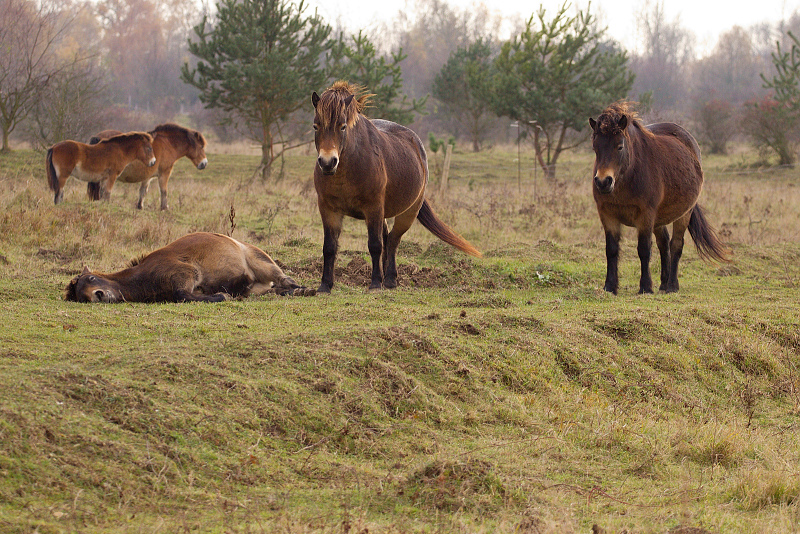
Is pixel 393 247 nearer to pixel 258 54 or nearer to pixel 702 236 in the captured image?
pixel 702 236

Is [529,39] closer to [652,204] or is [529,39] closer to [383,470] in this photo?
[652,204]

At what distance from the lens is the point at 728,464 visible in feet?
16.0

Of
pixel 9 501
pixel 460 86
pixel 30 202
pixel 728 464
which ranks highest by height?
pixel 460 86

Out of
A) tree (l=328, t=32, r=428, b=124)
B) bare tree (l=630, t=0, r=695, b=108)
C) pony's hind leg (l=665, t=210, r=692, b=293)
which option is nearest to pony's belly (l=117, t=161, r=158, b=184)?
tree (l=328, t=32, r=428, b=124)

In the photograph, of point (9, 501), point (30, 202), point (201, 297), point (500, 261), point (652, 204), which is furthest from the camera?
point (30, 202)

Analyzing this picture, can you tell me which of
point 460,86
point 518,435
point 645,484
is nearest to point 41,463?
point 518,435

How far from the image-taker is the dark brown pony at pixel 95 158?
13828mm

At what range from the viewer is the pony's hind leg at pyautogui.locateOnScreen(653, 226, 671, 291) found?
9.91 meters

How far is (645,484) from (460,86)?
36966 millimetres

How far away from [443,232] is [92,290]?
4.54 m

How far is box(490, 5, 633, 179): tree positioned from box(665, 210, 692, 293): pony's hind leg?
52.4 ft

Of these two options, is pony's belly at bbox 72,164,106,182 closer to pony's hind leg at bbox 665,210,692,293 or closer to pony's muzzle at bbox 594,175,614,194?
pony's muzzle at bbox 594,175,614,194

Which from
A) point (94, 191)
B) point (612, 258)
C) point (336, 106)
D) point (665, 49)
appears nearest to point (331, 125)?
point (336, 106)

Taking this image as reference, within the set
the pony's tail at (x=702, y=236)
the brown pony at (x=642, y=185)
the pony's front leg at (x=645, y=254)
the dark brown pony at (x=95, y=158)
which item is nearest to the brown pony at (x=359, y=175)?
the brown pony at (x=642, y=185)
